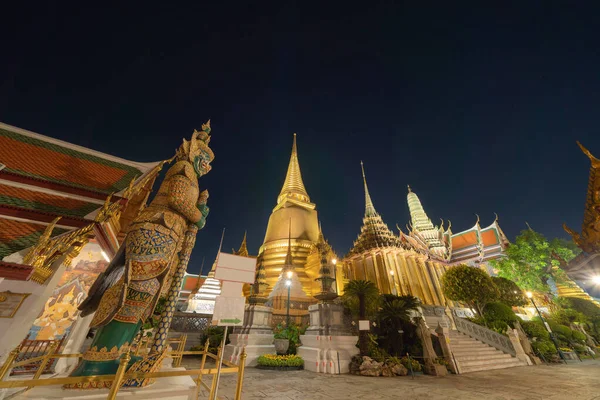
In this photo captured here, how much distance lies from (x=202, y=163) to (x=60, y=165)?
3810mm

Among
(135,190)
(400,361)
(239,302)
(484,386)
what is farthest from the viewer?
(400,361)

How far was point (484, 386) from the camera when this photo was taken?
6086mm

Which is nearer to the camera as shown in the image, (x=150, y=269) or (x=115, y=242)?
(x=150, y=269)

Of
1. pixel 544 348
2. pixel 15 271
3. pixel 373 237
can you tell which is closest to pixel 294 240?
pixel 373 237

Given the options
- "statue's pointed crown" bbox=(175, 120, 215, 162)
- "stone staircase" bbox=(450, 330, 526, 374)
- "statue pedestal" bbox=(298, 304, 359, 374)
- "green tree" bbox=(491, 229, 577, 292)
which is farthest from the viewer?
"green tree" bbox=(491, 229, 577, 292)

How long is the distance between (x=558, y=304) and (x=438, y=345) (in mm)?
19670

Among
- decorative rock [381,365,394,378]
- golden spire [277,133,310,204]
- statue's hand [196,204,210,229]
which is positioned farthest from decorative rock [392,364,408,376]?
golden spire [277,133,310,204]

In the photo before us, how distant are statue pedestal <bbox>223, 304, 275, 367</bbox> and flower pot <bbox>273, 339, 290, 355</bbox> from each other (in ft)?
1.54

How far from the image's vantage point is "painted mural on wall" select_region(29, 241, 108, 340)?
6.68 meters

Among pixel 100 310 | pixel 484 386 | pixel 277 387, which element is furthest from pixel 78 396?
pixel 484 386

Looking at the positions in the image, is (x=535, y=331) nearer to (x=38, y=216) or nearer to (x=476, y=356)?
(x=476, y=356)

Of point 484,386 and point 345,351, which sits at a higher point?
point 345,351

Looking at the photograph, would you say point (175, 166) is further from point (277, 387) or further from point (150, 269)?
point (277, 387)

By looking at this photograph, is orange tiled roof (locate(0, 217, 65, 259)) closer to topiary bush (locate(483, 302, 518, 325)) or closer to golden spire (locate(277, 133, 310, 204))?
topiary bush (locate(483, 302, 518, 325))
